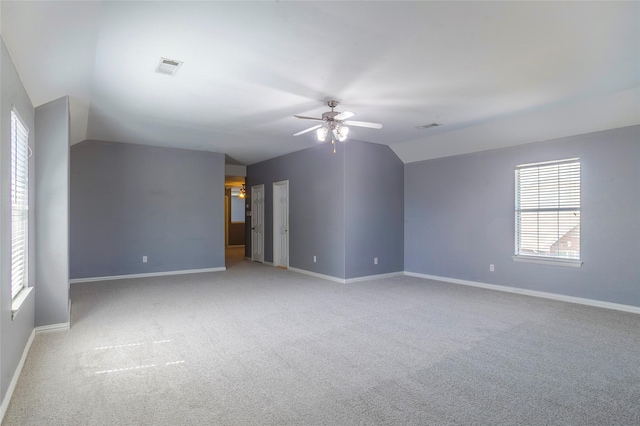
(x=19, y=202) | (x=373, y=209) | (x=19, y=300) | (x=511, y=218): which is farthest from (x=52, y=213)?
(x=511, y=218)

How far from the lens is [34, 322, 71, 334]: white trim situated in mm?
3753

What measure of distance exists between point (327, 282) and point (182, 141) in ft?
11.9

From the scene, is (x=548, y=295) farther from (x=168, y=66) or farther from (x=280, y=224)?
(x=168, y=66)

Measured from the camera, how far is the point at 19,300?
9.76 ft

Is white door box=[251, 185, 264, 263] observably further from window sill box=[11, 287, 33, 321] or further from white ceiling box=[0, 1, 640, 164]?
window sill box=[11, 287, 33, 321]

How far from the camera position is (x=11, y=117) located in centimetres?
268

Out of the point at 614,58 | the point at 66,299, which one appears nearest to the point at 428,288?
the point at 614,58

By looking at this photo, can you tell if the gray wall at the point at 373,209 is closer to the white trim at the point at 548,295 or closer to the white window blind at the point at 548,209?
the white trim at the point at 548,295

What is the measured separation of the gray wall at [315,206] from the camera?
6.50 metres

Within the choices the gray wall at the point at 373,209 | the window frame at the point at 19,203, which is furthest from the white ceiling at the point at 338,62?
the gray wall at the point at 373,209

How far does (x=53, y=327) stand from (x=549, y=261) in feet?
20.5

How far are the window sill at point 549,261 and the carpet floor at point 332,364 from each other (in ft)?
1.87

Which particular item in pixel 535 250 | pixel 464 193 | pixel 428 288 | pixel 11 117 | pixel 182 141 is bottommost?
pixel 428 288

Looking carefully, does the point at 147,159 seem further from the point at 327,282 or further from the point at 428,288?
the point at 428,288
